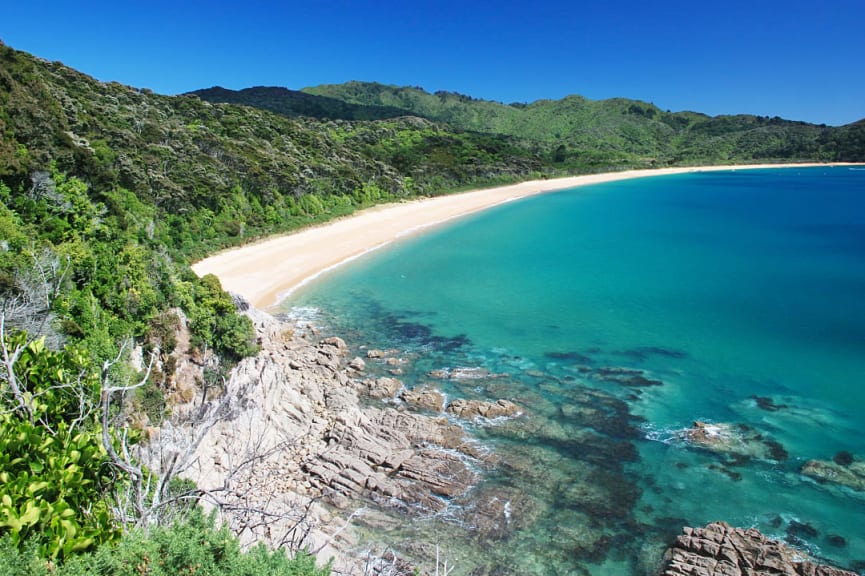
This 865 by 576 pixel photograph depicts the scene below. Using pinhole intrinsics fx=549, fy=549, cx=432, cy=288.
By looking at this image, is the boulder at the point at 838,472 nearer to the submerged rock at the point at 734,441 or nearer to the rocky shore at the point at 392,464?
the submerged rock at the point at 734,441

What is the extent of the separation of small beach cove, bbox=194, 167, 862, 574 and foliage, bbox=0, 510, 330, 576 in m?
7.13

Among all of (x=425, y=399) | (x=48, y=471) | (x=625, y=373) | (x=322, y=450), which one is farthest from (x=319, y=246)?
(x=48, y=471)

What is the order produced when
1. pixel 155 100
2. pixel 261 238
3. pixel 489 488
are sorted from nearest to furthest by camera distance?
pixel 489 488 → pixel 261 238 → pixel 155 100

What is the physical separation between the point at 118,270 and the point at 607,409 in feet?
56.1

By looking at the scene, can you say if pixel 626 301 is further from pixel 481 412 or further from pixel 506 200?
pixel 506 200

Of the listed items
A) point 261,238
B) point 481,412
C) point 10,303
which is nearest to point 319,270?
point 261,238

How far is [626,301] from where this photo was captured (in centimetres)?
3325

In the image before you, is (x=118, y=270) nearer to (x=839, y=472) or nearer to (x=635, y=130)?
(x=839, y=472)

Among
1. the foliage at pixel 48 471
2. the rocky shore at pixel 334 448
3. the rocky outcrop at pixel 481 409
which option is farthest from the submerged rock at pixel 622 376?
the foliage at pixel 48 471

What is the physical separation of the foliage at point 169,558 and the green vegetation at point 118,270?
21 millimetres

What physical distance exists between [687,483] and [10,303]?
59.8 feet

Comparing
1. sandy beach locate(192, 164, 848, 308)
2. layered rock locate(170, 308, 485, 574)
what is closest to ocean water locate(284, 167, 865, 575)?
layered rock locate(170, 308, 485, 574)

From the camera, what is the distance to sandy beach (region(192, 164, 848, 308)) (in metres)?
35.2

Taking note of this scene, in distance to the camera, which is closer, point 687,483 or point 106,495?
point 106,495
